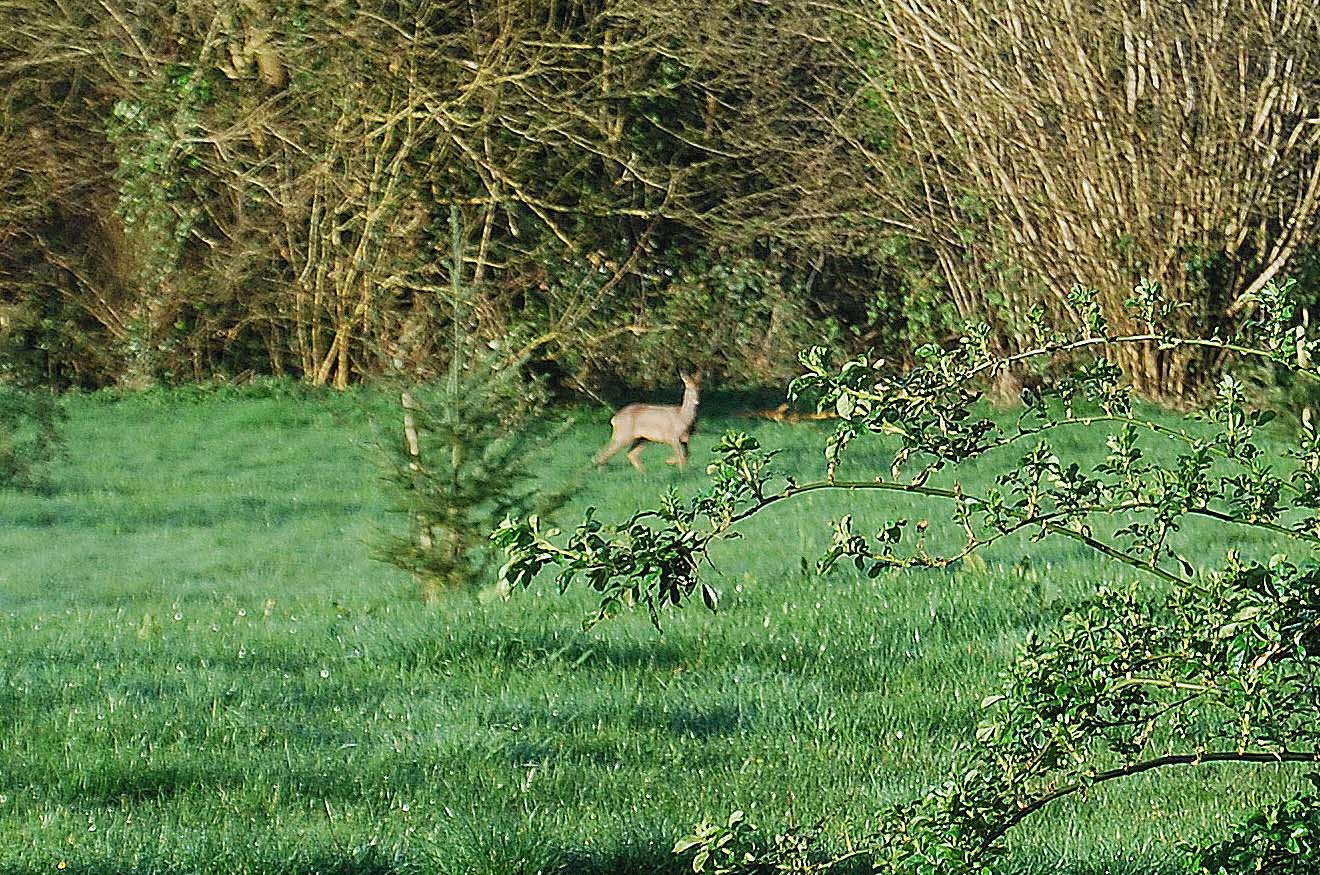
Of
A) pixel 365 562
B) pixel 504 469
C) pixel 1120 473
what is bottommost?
pixel 365 562

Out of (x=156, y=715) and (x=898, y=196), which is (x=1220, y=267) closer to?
(x=898, y=196)

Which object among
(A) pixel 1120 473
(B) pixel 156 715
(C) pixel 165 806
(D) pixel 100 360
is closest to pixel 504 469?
(B) pixel 156 715

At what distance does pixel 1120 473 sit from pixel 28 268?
16026 mm

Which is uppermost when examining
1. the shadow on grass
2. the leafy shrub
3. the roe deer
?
the leafy shrub

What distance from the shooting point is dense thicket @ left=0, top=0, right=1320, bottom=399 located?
50.6 feet

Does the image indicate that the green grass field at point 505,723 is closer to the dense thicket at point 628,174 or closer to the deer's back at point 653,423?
the deer's back at point 653,423

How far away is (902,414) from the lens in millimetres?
3277

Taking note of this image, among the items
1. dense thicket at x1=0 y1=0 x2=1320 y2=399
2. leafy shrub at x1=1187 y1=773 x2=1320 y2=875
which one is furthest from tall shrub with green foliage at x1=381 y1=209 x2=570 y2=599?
dense thicket at x1=0 y1=0 x2=1320 y2=399

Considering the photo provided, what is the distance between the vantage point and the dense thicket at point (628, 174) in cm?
1544

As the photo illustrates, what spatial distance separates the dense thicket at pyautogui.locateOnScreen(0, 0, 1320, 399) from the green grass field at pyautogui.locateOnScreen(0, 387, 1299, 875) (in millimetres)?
6705

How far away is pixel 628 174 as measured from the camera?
16.3 m

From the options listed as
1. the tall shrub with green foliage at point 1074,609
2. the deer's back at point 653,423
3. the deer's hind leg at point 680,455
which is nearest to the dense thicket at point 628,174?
the deer's back at point 653,423

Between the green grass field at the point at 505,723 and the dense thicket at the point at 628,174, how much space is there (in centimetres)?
671

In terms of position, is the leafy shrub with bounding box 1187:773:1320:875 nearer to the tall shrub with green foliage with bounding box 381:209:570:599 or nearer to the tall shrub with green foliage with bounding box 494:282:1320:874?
the tall shrub with green foliage with bounding box 494:282:1320:874
